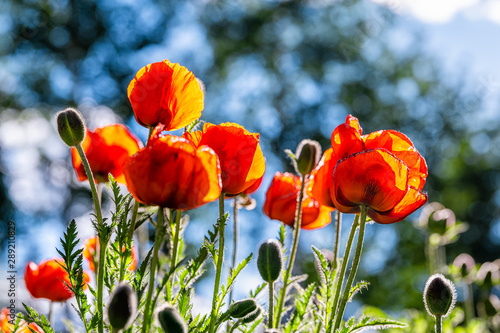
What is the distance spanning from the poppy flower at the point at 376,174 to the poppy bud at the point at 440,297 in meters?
0.10

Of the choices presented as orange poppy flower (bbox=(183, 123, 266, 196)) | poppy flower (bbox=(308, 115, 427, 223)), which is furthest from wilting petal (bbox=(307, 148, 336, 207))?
orange poppy flower (bbox=(183, 123, 266, 196))

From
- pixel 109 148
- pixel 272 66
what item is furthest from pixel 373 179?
pixel 272 66

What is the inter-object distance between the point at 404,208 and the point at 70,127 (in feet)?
1.44

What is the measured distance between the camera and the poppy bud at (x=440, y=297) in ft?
2.06

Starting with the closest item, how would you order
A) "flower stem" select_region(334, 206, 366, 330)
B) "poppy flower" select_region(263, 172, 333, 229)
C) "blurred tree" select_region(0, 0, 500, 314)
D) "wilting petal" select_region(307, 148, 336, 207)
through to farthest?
"flower stem" select_region(334, 206, 366, 330)
"wilting petal" select_region(307, 148, 336, 207)
"poppy flower" select_region(263, 172, 333, 229)
"blurred tree" select_region(0, 0, 500, 314)

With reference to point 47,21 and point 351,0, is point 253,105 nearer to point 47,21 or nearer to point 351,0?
point 351,0

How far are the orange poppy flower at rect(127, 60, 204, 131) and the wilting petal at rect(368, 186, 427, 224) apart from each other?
0.27 meters

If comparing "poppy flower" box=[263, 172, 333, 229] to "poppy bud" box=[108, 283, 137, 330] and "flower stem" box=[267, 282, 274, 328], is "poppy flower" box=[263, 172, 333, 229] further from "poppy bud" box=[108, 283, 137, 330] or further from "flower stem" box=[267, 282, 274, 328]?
"poppy bud" box=[108, 283, 137, 330]

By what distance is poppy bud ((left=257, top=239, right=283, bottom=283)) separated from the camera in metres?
0.67

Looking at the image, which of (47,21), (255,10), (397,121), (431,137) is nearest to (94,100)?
(47,21)

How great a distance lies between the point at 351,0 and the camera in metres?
9.55

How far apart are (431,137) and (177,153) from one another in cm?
1020

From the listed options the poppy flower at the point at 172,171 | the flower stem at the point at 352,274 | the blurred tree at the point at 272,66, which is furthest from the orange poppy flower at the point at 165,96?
the blurred tree at the point at 272,66

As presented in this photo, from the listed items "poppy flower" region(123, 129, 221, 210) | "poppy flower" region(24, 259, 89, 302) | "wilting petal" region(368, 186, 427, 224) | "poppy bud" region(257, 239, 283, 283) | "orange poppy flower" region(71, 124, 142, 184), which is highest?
"orange poppy flower" region(71, 124, 142, 184)
